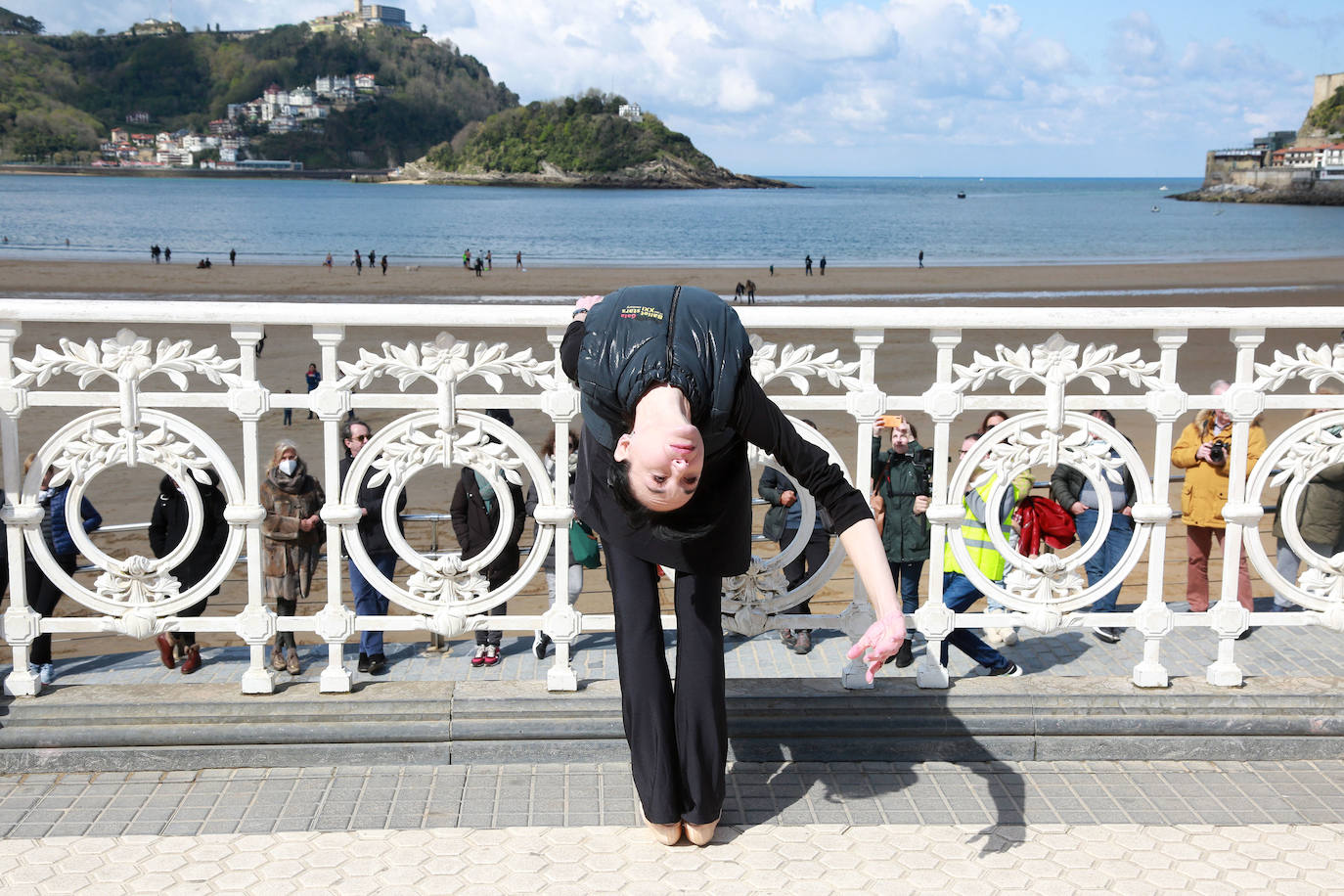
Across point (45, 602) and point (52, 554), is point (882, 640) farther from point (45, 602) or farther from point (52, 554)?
point (45, 602)

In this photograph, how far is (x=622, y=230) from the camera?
110500mm

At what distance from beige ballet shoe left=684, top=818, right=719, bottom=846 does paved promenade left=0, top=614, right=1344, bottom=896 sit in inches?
1.8

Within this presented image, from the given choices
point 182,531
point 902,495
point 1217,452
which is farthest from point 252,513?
point 1217,452

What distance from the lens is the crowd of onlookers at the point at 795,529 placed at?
5.77 meters

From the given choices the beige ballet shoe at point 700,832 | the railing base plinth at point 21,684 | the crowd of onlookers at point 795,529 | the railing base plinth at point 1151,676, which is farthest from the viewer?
the crowd of onlookers at point 795,529

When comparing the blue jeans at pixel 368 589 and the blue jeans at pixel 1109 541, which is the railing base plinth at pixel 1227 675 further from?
the blue jeans at pixel 368 589

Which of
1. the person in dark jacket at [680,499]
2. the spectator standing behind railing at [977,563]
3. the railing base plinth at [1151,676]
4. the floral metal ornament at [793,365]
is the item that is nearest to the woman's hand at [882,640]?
the person in dark jacket at [680,499]

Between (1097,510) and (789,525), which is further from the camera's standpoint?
(1097,510)

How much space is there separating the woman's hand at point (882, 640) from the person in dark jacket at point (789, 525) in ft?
4.18

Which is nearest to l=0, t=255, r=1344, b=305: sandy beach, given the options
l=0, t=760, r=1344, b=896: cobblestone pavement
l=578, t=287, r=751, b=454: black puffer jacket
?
l=0, t=760, r=1344, b=896: cobblestone pavement

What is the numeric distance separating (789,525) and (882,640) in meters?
1.99

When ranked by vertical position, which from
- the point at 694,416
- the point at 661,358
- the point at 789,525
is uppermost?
the point at 661,358

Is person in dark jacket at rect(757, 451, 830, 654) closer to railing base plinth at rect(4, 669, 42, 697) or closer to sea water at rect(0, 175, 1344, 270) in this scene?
railing base plinth at rect(4, 669, 42, 697)

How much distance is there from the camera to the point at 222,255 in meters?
72.4
